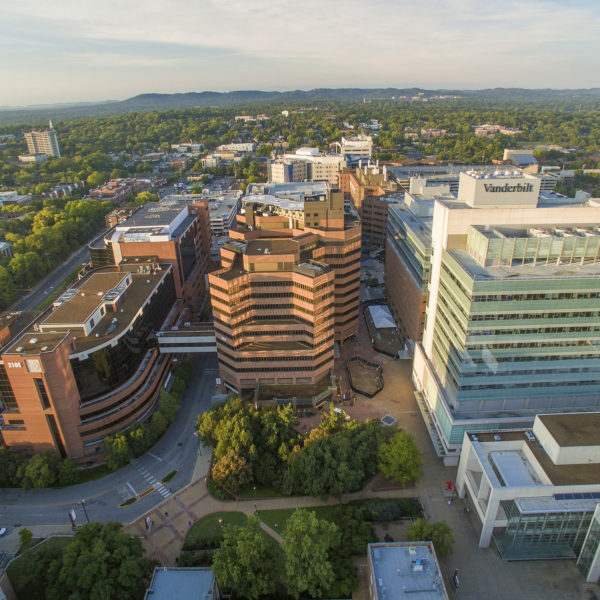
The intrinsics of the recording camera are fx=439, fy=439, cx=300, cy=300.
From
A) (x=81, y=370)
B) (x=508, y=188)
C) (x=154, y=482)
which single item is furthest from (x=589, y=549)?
(x=81, y=370)

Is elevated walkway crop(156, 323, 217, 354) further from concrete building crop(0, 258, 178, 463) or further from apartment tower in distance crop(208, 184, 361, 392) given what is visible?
apartment tower in distance crop(208, 184, 361, 392)

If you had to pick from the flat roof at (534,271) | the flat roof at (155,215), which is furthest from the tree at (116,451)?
the flat roof at (534,271)

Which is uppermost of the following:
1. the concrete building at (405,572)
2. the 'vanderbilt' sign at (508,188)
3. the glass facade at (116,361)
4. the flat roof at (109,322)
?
the 'vanderbilt' sign at (508,188)

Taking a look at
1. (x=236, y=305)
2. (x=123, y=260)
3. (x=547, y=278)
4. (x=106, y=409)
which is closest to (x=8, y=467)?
(x=106, y=409)

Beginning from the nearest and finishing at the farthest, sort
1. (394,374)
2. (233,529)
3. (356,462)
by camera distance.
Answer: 1. (233,529)
2. (356,462)
3. (394,374)

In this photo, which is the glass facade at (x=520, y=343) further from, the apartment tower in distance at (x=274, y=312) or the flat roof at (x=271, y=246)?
the flat roof at (x=271, y=246)

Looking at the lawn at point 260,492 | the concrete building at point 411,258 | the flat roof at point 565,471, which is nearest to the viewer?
the flat roof at point 565,471

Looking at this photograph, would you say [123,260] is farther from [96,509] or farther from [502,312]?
[502,312]

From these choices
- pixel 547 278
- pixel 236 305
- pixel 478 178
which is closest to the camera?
pixel 547 278
